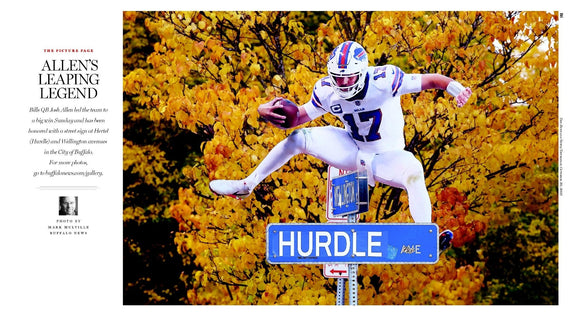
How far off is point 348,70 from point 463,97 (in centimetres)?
135

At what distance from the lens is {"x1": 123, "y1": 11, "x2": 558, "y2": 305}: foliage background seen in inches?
468

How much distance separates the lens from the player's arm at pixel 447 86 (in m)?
11.6

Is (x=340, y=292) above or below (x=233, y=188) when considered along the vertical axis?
below

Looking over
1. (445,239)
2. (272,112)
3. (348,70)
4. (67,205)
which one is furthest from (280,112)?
(67,205)

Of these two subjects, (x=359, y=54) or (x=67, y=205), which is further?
(x=67, y=205)

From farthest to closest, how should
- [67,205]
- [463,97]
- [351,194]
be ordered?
[67,205] → [463,97] → [351,194]

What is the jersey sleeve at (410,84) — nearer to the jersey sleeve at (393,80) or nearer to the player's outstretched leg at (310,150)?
the jersey sleeve at (393,80)

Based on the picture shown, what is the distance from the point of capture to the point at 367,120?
37.9 feet

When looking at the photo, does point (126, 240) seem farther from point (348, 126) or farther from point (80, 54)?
point (348, 126)

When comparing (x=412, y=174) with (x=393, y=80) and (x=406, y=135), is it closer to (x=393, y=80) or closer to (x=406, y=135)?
(x=406, y=135)

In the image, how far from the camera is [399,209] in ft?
38.4

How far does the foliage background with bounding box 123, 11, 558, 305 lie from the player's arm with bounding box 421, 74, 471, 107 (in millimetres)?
191

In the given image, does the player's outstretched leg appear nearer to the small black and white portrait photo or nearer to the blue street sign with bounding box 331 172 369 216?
the blue street sign with bounding box 331 172 369 216

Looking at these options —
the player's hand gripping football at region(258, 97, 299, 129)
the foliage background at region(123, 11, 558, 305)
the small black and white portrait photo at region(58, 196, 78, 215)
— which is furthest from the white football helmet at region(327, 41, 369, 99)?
the small black and white portrait photo at region(58, 196, 78, 215)
